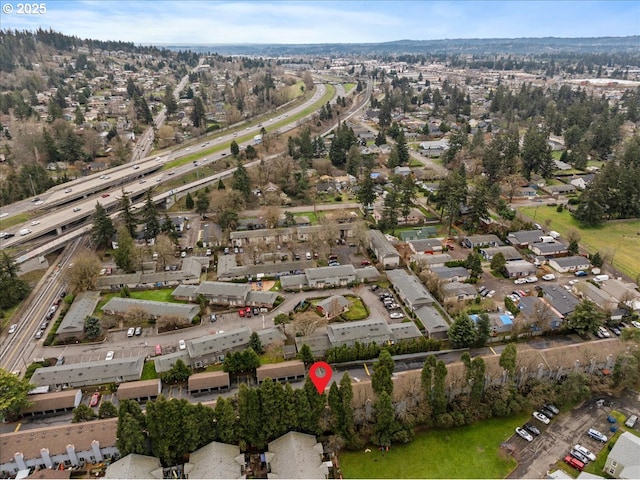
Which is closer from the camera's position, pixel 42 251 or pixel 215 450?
pixel 215 450

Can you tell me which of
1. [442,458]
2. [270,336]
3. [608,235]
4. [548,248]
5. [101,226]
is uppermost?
[101,226]

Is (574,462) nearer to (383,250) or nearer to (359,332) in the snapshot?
(359,332)

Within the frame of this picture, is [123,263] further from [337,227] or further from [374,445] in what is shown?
[374,445]

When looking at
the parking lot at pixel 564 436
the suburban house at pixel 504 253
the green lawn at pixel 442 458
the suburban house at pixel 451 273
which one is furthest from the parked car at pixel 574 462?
the suburban house at pixel 504 253

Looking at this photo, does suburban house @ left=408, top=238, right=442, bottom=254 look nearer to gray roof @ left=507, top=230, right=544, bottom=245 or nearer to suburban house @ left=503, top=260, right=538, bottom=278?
suburban house @ left=503, top=260, right=538, bottom=278

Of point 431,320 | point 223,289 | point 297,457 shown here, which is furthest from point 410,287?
point 297,457

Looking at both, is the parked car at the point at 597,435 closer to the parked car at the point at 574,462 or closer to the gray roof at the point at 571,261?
the parked car at the point at 574,462

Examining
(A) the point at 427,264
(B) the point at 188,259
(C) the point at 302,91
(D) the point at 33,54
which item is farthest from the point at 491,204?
(D) the point at 33,54
